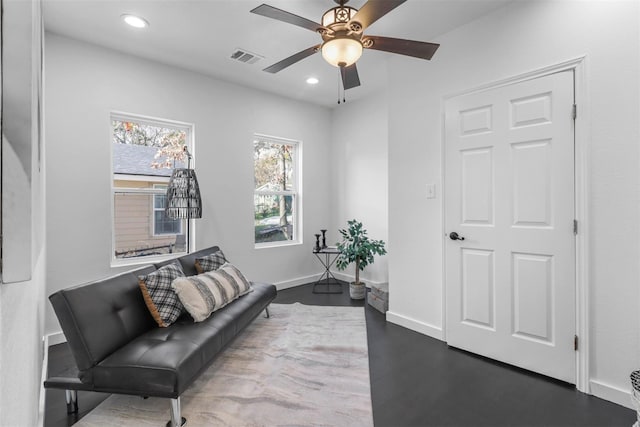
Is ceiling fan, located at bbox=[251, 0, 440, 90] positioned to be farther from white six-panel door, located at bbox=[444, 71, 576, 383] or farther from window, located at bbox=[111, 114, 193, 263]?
window, located at bbox=[111, 114, 193, 263]

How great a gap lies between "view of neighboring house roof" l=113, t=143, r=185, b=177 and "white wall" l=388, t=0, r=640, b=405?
2.95 meters

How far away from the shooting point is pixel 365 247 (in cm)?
417

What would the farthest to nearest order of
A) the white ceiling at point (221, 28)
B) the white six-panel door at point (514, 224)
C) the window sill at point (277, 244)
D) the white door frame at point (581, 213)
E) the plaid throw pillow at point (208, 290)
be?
the window sill at point (277, 244) → the white ceiling at point (221, 28) → the plaid throw pillow at point (208, 290) → the white six-panel door at point (514, 224) → the white door frame at point (581, 213)

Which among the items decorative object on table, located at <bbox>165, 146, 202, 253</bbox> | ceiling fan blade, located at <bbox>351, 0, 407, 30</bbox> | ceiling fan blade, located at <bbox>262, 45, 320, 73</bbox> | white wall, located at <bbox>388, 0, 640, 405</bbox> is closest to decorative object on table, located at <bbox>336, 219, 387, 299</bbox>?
white wall, located at <bbox>388, 0, 640, 405</bbox>

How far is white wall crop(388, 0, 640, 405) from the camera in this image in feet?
6.40

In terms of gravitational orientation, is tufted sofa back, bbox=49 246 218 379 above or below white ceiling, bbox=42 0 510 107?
below

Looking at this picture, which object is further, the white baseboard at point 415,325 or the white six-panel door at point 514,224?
the white baseboard at point 415,325

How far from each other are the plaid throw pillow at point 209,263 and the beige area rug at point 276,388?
2.35 feet

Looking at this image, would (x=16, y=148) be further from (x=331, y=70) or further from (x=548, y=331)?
(x=331, y=70)

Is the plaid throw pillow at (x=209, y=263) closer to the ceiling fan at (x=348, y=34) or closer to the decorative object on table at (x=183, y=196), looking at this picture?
the decorative object on table at (x=183, y=196)

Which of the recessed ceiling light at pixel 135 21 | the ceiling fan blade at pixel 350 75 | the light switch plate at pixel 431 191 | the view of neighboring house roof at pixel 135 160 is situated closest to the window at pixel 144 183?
the view of neighboring house roof at pixel 135 160

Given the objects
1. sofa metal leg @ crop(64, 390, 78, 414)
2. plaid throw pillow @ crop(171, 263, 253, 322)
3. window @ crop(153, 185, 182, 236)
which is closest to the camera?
sofa metal leg @ crop(64, 390, 78, 414)

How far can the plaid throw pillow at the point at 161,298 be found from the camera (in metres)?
2.27

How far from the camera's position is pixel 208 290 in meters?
2.52
